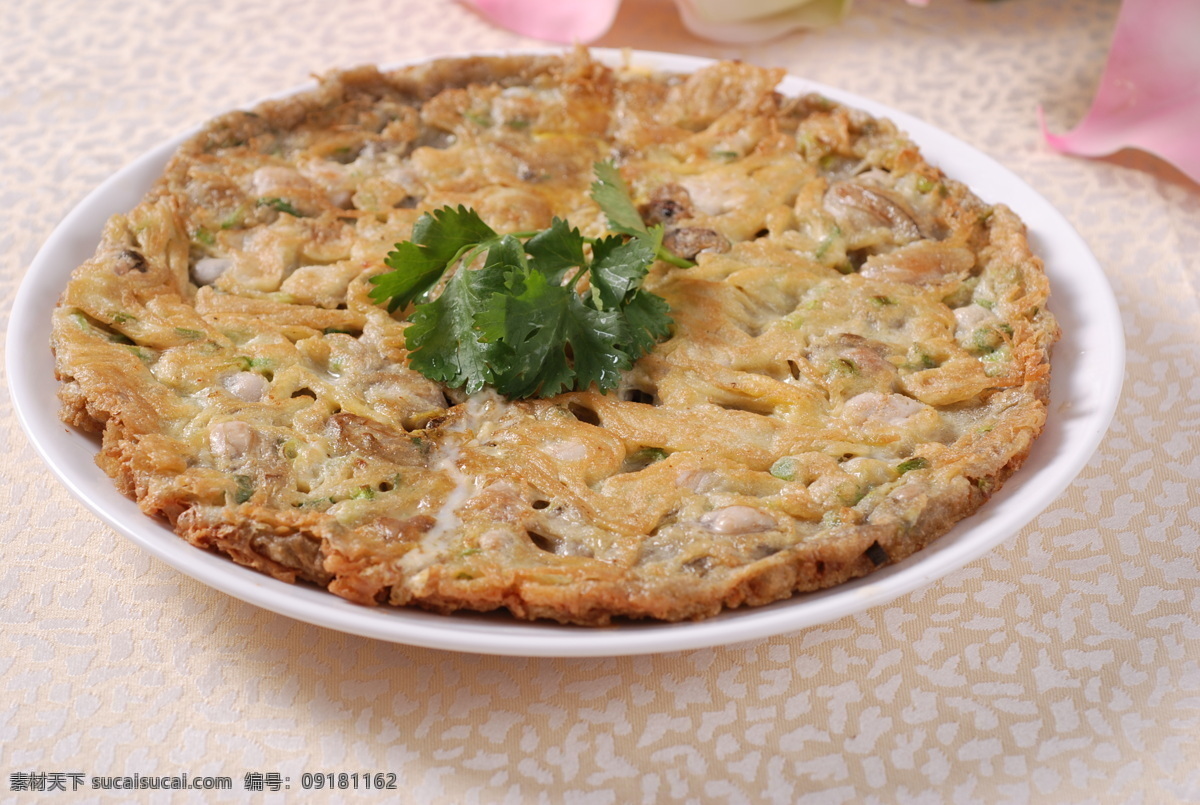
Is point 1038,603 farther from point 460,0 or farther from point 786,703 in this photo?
point 460,0

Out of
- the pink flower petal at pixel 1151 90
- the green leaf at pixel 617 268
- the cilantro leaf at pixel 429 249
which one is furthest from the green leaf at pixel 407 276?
the pink flower petal at pixel 1151 90

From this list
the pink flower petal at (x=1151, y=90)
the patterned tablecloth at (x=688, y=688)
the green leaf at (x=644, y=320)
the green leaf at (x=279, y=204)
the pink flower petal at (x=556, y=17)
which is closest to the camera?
the patterned tablecloth at (x=688, y=688)

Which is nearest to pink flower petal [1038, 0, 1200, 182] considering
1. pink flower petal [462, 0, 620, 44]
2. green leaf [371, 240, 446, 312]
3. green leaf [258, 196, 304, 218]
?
pink flower petal [462, 0, 620, 44]

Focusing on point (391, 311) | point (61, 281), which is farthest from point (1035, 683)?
point (61, 281)

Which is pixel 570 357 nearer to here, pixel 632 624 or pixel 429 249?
pixel 429 249

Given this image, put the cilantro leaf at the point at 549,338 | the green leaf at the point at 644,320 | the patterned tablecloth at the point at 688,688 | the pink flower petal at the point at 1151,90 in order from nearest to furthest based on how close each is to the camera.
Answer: the patterned tablecloth at the point at 688,688 < the cilantro leaf at the point at 549,338 < the green leaf at the point at 644,320 < the pink flower petal at the point at 1151,90

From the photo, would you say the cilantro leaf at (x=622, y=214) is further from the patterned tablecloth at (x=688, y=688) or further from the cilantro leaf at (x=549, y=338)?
the patterned tablecloth at (x=688, y=688)
